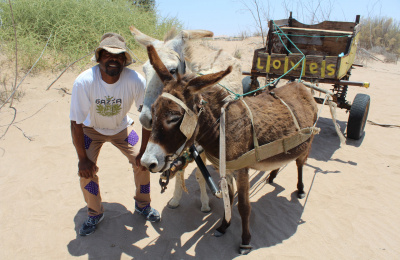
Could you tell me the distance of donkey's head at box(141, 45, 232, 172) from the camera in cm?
195

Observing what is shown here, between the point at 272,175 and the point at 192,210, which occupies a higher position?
the point at 272,175

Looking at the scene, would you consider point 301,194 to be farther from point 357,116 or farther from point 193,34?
point 193,34

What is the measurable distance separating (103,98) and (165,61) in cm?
76

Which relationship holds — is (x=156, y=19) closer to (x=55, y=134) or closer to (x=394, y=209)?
(x=55, y=134)

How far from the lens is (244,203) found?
8.92ft

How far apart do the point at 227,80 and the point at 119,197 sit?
2.20m

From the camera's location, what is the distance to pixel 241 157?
2445 mm

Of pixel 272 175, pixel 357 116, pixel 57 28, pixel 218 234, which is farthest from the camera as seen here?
pixel 57 28

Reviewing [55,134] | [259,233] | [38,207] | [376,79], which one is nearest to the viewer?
[259,233]

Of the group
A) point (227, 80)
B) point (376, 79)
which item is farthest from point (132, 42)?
point (376, 79)

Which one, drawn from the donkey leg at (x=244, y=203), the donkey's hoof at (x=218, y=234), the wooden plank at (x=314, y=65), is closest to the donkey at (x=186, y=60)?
the donkey's hoof at (x=218, y=234)

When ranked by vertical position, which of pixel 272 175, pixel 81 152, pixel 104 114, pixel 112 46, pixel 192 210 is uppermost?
pixel 112 46

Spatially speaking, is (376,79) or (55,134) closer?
(55,134)

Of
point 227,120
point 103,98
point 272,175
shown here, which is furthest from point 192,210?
point 103,98
